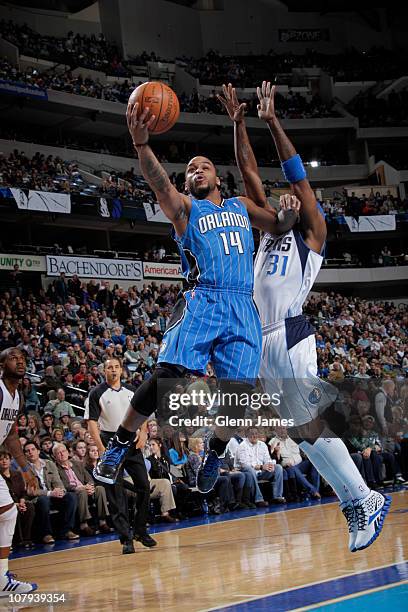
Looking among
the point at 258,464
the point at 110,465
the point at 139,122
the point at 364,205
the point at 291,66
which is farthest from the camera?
the point at 291,66

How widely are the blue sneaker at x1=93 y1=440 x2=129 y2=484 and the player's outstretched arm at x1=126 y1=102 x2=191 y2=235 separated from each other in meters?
1.40

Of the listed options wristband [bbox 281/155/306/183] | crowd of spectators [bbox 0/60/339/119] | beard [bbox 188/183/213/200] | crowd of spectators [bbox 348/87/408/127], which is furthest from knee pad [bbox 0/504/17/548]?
crowd of spectators [bbox 348/87/408/127]

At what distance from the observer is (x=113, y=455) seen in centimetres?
475

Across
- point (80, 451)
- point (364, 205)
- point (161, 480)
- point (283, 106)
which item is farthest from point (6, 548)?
point (283, 106)

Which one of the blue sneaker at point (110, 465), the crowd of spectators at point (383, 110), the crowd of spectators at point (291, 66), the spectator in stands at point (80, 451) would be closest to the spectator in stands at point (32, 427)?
the spectator in stands at point (80, 451)

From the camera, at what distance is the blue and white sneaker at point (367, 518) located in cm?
494

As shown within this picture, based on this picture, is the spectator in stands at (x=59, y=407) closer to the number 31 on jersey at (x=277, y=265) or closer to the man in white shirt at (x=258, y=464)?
the man in white shirt at (x=258, y=464)

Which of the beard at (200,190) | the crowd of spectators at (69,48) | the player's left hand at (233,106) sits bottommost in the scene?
the beard at (200,190)

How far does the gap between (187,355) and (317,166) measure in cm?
3340

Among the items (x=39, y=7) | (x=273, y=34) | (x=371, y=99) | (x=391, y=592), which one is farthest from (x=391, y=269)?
(x=391, y=592)

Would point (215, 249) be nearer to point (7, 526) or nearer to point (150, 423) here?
point (7, 526)

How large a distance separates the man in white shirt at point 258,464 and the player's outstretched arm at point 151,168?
23.4 feet

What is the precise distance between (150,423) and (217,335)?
21.4 feet

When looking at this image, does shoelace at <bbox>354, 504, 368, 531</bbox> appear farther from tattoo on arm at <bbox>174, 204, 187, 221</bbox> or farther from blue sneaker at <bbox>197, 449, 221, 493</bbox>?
tattoo on arm at <bbox>174, 204, 187, 221</bbox>
